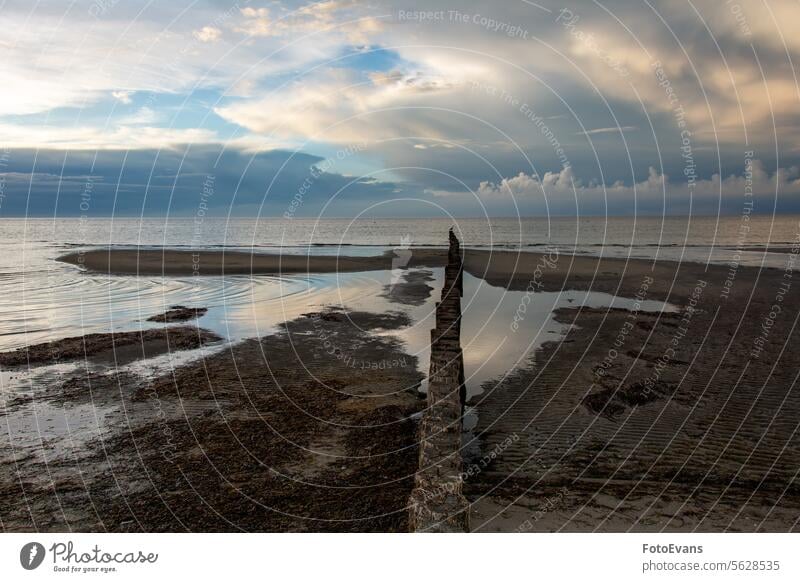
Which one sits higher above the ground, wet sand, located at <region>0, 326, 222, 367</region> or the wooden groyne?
the wooden groyne

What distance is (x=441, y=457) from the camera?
768cm

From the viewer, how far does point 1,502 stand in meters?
A: 9.04

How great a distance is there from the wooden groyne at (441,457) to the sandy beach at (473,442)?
66.1 inches

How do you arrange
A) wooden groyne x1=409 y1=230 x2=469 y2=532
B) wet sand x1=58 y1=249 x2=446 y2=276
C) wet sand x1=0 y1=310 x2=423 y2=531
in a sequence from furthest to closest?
wet sand x1=58 y1=249 x2=446 y2=276 → wet sand x1=0 y1=310 x2=423 y2=531 → wooden groyne x1=409 y1=230 x2=469 y2=532

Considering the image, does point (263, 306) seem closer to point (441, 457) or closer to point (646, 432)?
point (646, 432)

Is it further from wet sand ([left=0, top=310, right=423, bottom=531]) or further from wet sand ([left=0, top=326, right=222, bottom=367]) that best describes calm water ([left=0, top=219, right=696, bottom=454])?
wet sand ([left=0, top=310, right=423, bottom=531])

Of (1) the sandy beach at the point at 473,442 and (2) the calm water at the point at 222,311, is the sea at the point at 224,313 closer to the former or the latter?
(2) the calm water at the point at 222,311

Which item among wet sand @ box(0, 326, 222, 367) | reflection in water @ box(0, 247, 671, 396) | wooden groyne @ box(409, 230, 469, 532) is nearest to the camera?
wooden groyne @ box(409, 230, 469, 532)

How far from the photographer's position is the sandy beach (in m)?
8.79

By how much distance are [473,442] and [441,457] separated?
14.6ft

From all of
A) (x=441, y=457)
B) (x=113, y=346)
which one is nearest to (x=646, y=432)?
(x=441, y=457)

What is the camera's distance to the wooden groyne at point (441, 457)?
6.46 metres

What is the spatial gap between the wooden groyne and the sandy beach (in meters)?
1.68

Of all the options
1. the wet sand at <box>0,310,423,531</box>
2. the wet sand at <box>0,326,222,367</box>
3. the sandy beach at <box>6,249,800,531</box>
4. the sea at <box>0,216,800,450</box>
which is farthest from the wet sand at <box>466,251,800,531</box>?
the wet sand at <box>0,326,222,367</box>
